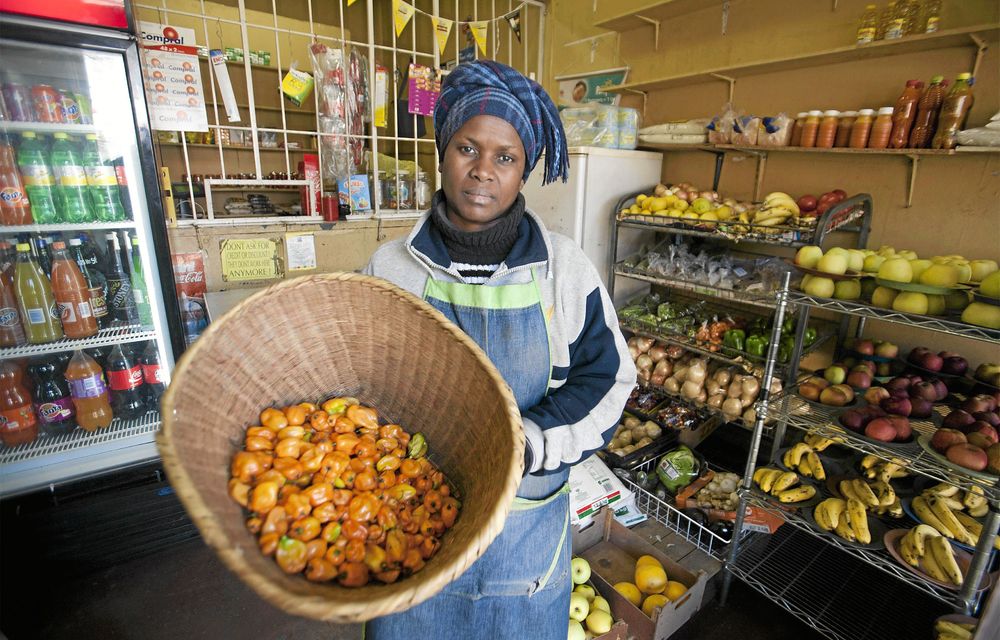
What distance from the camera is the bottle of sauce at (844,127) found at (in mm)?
2061

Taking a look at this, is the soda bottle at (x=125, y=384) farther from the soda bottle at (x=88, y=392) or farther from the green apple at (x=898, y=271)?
the green apple at (x=898, y=271)

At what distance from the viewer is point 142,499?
2.21 meters

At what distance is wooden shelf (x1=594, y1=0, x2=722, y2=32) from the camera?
254cm

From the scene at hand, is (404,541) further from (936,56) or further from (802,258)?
(936,56)

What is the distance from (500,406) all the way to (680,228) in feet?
6.14

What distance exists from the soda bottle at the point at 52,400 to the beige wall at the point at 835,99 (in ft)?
11.2

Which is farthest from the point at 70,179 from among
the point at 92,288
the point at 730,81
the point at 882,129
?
the point at 882,129

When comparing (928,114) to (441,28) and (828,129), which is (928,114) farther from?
(441,28)

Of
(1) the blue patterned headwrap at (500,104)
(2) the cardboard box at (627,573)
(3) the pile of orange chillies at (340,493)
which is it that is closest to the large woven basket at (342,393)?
(3) the pile of orange chillies at (340,493)

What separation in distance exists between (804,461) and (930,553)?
533 mm

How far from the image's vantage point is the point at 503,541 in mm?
1113

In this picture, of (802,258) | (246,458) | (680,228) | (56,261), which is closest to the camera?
(246,458)

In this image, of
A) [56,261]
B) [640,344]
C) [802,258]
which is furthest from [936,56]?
[56,261]

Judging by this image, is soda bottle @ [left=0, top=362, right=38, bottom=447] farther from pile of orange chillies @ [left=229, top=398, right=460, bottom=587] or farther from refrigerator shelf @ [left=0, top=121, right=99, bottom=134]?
pile of orange chillies @ [left=229, top=398, right=460, bottom=587]
